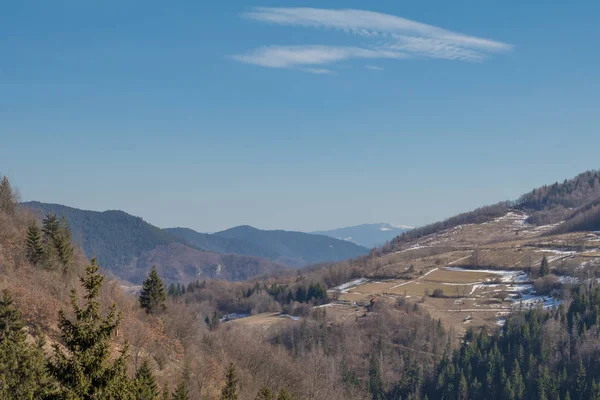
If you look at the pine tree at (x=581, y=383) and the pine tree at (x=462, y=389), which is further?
the pine tree at (x=462, y=389)

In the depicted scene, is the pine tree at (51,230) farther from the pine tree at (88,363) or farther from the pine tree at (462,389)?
the pine tree at (462,389)

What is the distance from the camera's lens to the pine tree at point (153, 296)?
216ft

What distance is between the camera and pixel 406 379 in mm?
128375

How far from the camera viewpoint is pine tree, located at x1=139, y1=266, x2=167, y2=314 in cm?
6569

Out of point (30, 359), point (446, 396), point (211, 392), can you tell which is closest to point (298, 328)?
point (446, 396)

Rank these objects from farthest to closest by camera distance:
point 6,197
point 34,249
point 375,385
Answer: point 375,385, point 6,197, point 34,249

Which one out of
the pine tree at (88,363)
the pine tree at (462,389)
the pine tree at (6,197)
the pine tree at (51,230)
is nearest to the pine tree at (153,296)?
the pine tree at (51,230)

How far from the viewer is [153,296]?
6625 cm

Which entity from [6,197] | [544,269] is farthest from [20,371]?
[544,269]

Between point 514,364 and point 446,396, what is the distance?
58.8 feet

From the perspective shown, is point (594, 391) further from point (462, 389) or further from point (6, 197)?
point (6, 197)

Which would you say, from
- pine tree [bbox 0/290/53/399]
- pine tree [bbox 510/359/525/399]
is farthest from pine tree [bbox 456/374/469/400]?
pine tree [bbox 0/290/53/399]

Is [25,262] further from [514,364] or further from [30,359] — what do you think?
[514,364]

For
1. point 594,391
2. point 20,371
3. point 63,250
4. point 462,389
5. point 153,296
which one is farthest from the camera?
point 462,389
